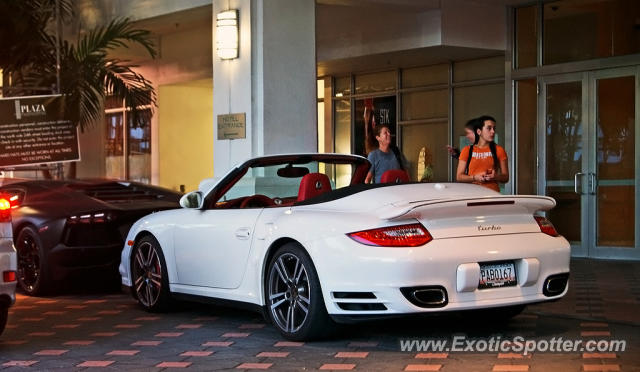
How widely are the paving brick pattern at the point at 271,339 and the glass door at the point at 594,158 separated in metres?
4.65

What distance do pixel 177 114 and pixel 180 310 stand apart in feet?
41.5

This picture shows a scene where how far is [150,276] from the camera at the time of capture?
338 inches

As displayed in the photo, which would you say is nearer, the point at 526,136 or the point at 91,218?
the point at 91,218

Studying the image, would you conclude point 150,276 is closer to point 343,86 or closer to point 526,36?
point 526,36

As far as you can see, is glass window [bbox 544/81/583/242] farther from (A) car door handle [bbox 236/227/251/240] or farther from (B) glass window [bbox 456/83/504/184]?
(A) car door handle [bbox 236/227/251/240]

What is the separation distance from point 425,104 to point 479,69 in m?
1.41

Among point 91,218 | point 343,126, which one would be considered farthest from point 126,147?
point 91,218

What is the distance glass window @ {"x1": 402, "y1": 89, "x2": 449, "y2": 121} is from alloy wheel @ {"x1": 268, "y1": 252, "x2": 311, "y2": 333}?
10.5 meters

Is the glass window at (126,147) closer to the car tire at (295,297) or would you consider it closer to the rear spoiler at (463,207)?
the car tire at (295,297)

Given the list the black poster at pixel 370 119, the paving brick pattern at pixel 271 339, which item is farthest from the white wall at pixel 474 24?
the paving brick pattern at pixel 271 339

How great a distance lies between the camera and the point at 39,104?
47.1ft

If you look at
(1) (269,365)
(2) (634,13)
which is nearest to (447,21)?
(2) (634,13)

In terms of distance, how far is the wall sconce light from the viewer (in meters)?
13.0

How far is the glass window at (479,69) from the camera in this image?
52.0ft
